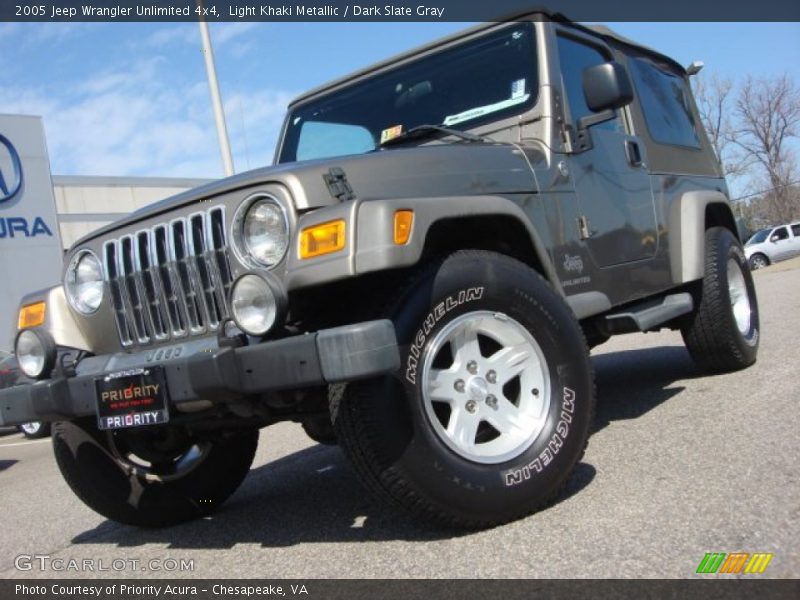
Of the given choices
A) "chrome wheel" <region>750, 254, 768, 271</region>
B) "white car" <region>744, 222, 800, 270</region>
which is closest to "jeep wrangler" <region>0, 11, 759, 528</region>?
"chrome wheel" <region>750, 254, 768, 271</region>

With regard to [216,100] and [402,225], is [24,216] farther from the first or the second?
[402,225]

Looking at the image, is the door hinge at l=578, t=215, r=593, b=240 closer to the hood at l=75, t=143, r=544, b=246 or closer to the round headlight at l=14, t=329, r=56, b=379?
the hood at l=75, t=143, r=544, b=246

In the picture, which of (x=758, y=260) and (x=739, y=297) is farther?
(x=758, y=260)

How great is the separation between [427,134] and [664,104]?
2.57 meters

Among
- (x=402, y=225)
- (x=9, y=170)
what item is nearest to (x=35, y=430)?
(x=402, y=225)

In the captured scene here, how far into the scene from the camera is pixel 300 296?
273 cm

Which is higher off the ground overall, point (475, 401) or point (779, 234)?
point (475, 401)

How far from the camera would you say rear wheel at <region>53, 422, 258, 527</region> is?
361 centimetres

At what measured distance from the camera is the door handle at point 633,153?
4.61 meters

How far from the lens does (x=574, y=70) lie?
14.1ft

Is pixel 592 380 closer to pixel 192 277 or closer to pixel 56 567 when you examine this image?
pixel 192 277

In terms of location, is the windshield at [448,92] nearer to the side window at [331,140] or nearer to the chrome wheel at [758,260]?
the side window at [331,140]

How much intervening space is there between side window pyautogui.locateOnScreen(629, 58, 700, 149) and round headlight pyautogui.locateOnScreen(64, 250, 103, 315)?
356cm
